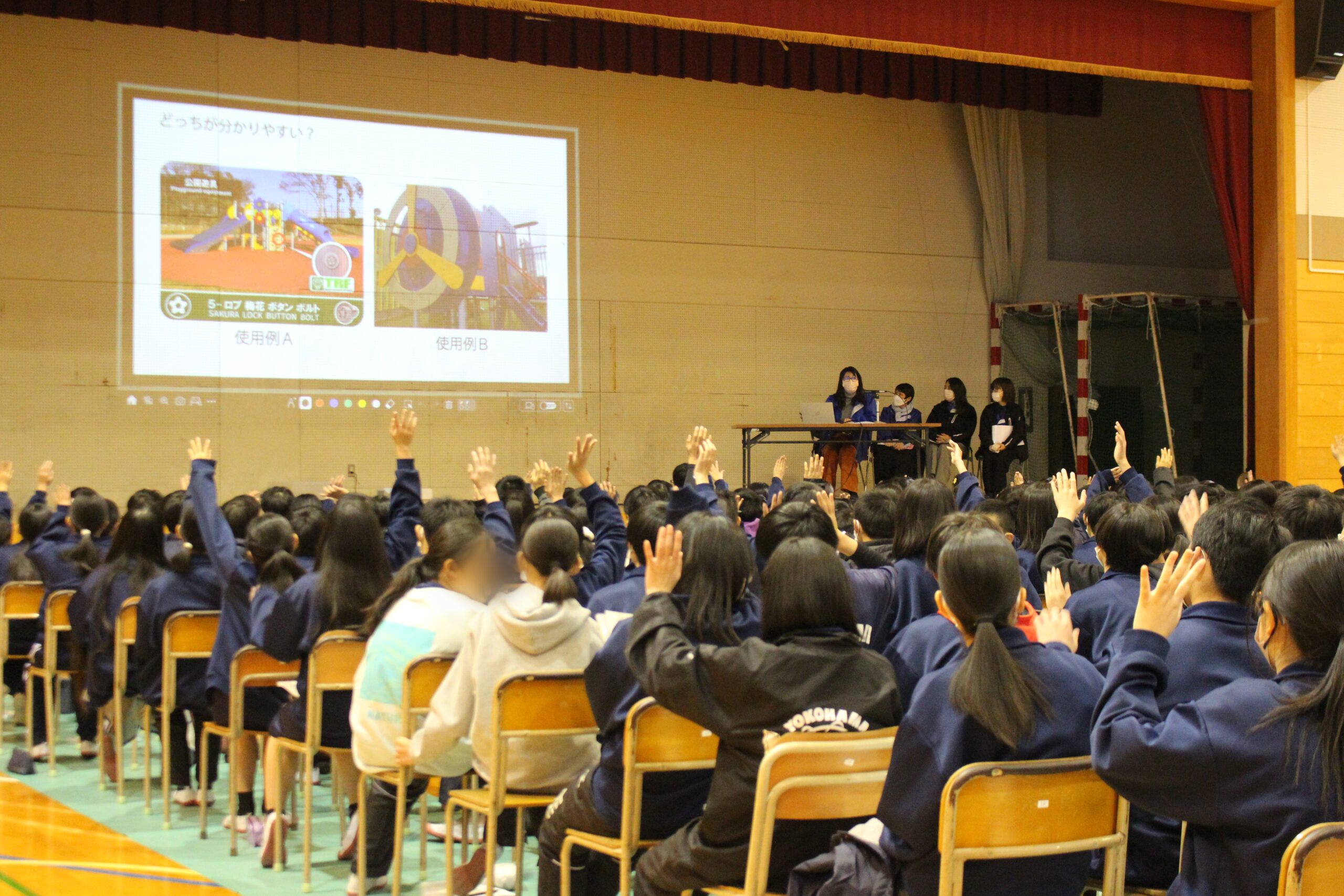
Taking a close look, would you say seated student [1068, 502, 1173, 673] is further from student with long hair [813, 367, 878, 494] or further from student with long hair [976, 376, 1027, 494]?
student with long hair [976, 376, 1027, 494]

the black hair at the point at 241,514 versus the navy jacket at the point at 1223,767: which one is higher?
the black hair at the point at 241,514

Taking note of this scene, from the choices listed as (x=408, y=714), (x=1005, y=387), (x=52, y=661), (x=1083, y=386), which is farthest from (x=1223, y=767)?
(x=1083, y=386)

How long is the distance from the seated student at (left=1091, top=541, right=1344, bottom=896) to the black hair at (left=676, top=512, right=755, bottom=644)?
784 millimetres

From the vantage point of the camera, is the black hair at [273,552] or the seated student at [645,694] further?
the black hair at [273,552]

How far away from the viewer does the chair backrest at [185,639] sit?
3.96 m

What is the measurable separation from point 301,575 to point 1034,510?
2533 millimetres

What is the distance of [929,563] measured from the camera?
292 cm

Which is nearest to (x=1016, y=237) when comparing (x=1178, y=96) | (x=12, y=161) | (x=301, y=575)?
(x=1178, y=96)

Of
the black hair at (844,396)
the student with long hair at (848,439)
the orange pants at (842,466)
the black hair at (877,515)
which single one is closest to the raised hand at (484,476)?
the black hair at (877,515)

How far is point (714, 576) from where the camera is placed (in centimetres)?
238

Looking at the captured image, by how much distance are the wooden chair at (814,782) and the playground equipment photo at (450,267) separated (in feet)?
25.3

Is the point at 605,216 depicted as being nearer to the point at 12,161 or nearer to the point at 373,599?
the point at 12,161

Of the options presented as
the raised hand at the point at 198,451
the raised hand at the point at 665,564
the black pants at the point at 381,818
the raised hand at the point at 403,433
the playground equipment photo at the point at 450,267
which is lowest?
the black pants at the point at 381,818

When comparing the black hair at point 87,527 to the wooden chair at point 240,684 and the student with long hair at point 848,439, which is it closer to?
the wooden chair at point 240,684
